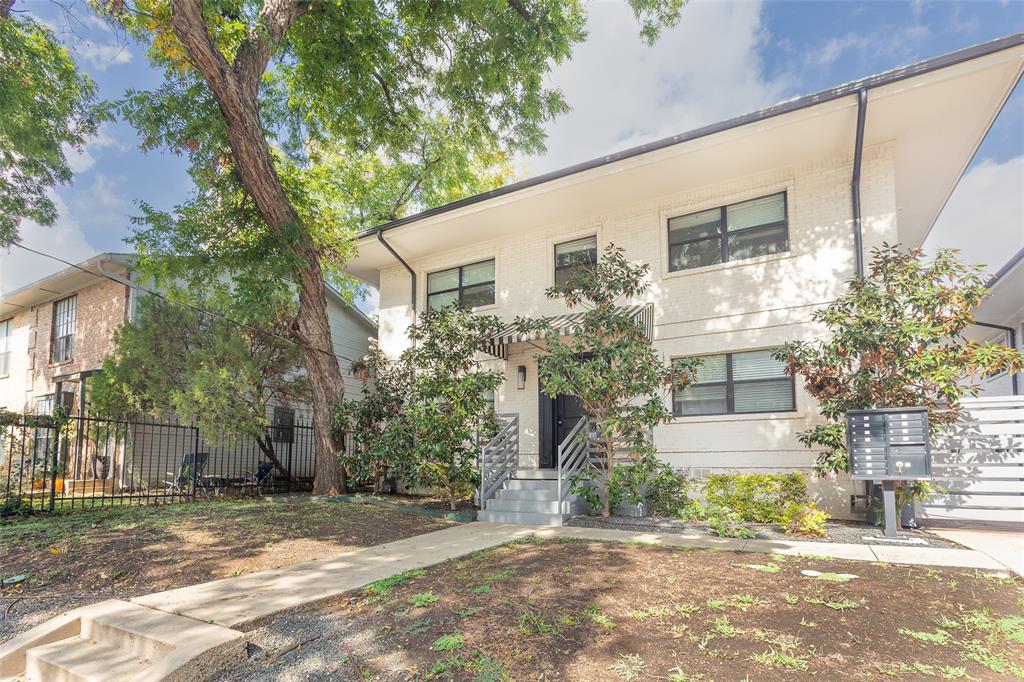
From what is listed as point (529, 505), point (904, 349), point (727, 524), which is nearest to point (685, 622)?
point (727, 524)

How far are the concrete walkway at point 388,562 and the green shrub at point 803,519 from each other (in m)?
0.45

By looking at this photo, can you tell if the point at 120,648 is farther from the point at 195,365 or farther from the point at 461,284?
the point at 461,284

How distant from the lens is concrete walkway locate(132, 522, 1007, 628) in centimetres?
444

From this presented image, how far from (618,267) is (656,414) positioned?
2.59 metres

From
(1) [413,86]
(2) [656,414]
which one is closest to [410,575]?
(2) [656,414]

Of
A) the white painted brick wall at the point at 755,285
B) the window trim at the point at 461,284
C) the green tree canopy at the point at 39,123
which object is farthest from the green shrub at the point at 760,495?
the green tree canopy at the point at 39,123

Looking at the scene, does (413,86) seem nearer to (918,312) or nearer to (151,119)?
(151,119)

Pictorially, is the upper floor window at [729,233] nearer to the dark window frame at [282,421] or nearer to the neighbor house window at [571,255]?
the neighbor house window at [571,255]

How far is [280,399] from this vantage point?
14102 millimetres

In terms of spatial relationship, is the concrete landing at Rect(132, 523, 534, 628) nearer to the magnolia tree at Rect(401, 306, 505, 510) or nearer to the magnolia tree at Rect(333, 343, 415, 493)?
the magnolia tree at Rect(401, 306, 505, 510)

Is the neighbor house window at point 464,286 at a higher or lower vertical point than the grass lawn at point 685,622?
higher

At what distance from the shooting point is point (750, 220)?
32.7ft

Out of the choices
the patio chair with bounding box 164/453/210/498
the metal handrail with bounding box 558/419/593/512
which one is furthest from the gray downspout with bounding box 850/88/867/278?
the patio chair with bounding box 164/453/210/498

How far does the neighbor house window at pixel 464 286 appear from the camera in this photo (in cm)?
1282
